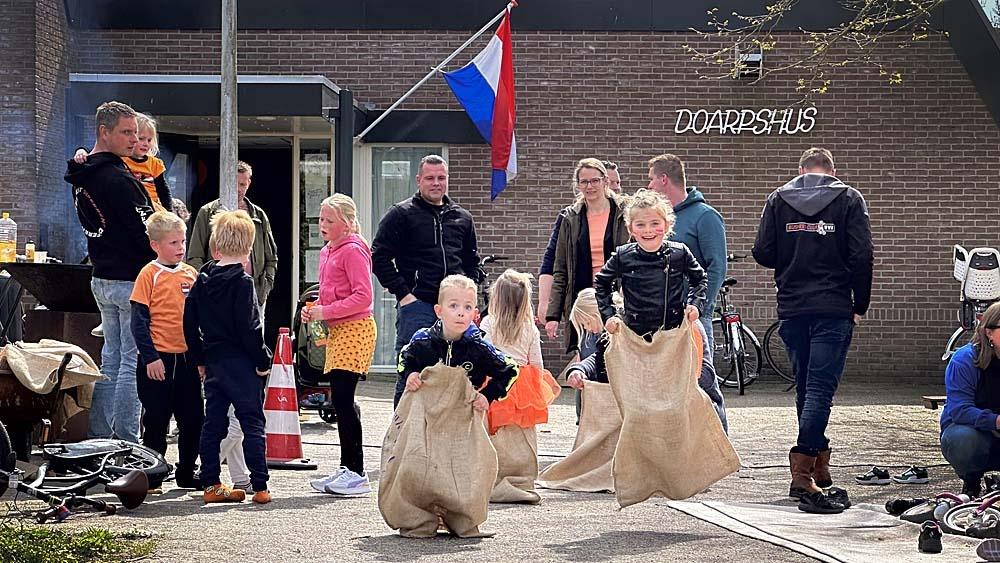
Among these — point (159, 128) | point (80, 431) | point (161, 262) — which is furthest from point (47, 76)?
point (161, 262)

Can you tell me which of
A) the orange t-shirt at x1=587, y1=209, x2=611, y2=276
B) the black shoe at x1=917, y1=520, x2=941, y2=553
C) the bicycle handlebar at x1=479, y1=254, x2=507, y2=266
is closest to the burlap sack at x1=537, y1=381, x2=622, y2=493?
the orange t-shirt at x1=587, y1=209, x2=611, y2=276

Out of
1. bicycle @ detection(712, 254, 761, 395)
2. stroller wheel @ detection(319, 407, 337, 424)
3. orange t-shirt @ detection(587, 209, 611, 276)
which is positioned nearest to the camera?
orange t-shirt @ detection(587, 209, 611, 276)

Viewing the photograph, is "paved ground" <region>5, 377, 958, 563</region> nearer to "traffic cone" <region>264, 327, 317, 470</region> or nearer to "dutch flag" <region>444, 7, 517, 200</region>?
"traffic cone" <region>264, 327, 317, 470</region>

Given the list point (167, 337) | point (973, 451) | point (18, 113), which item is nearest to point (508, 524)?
point (167, 337)

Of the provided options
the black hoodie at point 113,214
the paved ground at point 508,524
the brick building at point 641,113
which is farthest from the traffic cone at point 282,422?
the brick building at point 641,113

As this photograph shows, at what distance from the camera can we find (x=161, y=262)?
8133 millimetres

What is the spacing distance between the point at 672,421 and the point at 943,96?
39.0 ft

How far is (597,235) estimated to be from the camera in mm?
9359

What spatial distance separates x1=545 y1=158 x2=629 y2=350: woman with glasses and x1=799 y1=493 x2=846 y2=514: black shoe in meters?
2.36

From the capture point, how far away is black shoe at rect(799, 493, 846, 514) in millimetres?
7418

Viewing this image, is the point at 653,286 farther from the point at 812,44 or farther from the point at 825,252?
the point at 812,44

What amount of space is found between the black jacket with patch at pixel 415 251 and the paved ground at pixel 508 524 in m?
1.27

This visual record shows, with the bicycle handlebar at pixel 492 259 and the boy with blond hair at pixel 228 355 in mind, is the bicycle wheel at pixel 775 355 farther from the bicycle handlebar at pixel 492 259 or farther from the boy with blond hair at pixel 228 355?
the boy with blond hair at pixel 228 355

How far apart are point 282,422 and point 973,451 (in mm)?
4274
